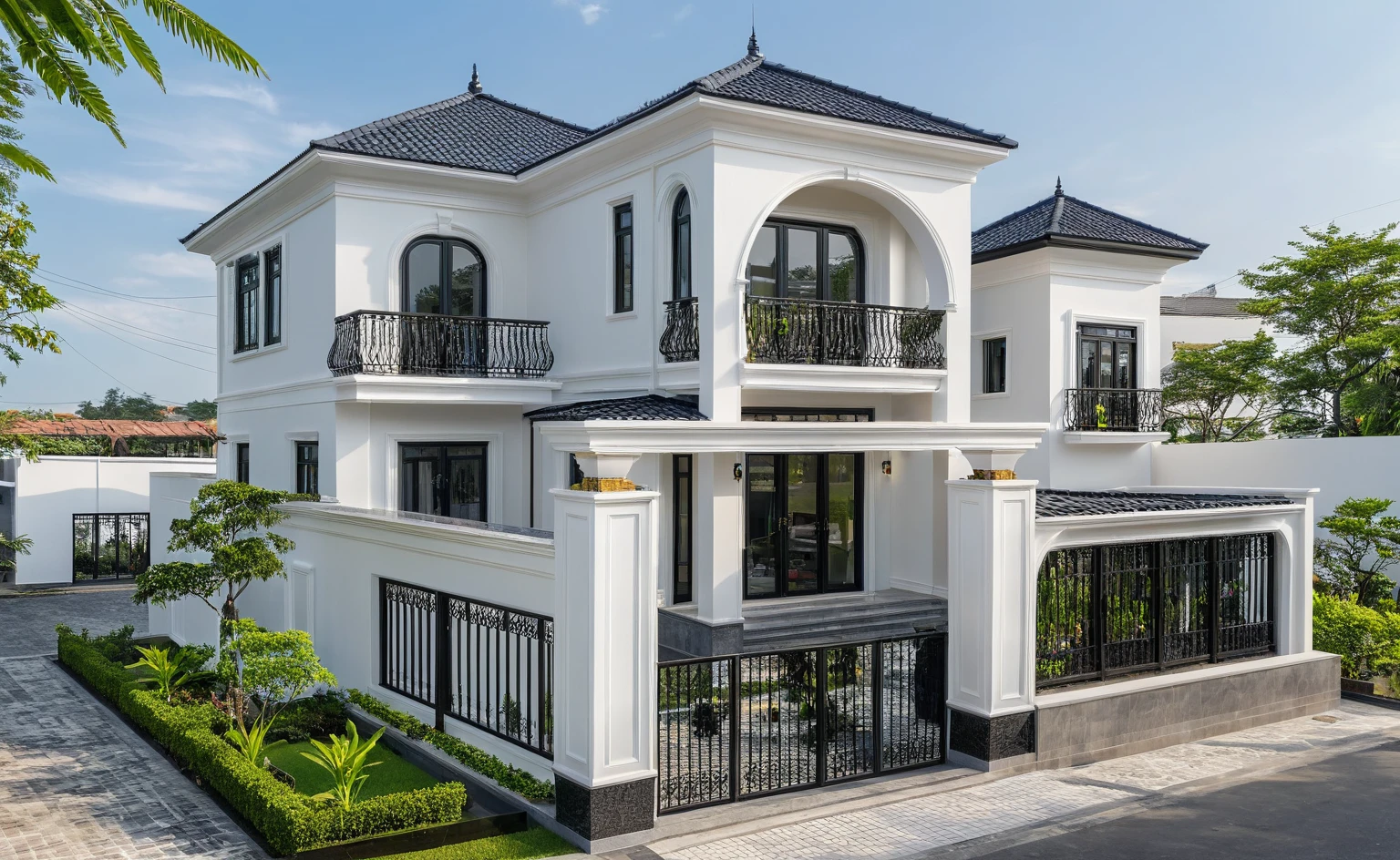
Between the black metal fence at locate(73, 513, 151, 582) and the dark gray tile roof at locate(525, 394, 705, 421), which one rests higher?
the dark gray tile roof at locate(525, 394, 705, 421)

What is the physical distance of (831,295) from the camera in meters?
14.8

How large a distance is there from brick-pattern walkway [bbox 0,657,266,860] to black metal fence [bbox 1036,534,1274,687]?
6922 mm

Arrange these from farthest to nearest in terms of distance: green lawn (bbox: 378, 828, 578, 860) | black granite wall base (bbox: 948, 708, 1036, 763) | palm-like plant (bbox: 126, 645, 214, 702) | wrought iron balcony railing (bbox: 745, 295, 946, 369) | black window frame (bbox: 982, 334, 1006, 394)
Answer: black window frame (bbox: 982, 334, 1006, 394) → wrought iron balcony railing (bbox: 745, 295, 946, 369) → palm-like plant (bbox: 126, 645, 214, 702) → black granite wall base (bbox: 948, 708, 1036, 763) → green lawn (bbox: 378, 828, 578, 860)

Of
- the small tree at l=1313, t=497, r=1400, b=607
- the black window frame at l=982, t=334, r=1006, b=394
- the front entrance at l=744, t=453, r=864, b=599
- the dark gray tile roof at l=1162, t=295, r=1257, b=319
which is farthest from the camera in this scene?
the dark gray tile roof at l=1162, t=295, r=1257, b=319

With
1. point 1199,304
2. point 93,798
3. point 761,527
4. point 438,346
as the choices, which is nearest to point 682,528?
point 761,527

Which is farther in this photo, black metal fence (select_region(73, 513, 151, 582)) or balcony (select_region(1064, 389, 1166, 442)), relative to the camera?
black metal fence (select_region(73, 513, 151, 582))

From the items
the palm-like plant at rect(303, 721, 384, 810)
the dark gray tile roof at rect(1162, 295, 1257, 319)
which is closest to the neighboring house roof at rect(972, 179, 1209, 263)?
the palm-like plant at rect(303, 721, 384, 810)

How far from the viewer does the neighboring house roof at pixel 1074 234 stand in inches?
687

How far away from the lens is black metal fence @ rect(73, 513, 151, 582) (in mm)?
23266

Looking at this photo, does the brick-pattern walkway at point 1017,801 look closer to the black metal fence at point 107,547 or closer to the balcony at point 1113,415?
the balcony at point 1113,415

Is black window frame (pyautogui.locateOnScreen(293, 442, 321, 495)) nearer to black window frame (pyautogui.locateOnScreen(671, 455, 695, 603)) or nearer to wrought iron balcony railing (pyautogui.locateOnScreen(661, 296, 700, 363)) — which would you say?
black window frame (pyautogui.locateOnScreen(671, 455, 695, 603))

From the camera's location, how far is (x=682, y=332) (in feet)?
42.4

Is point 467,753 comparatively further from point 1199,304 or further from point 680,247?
point 1199,304

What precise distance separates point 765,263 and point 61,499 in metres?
18.1
